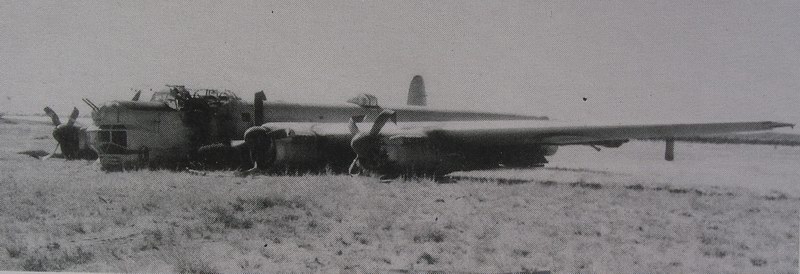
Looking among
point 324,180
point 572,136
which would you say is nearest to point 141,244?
point 324,180

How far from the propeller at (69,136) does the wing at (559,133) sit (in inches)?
358

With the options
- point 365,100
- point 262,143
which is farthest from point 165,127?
point 365,100

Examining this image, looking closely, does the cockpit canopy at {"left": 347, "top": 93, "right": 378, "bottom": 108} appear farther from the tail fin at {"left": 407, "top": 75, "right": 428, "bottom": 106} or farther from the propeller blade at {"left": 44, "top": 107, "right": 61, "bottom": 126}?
the propeller blade at {"left": 44, "top": 107, "right": 61, "bottom": 126}

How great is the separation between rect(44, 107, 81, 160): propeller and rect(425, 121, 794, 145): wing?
9.08 meters

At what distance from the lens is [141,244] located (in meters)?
5.64

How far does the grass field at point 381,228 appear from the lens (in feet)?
17.4

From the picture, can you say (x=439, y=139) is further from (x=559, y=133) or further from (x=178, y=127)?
(x=178, y=127)

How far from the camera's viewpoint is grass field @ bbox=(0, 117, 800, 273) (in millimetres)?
5301

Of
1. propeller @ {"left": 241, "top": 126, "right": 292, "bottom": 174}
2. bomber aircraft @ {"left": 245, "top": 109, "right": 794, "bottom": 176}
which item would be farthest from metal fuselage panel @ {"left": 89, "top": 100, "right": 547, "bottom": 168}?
bomber aircraft @ {"left": 245, "top": 109, "right": 794, "bottom": 176}

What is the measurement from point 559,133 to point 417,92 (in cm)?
1236

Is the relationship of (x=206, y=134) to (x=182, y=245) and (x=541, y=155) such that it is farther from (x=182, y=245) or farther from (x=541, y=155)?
(x=541, y=155)

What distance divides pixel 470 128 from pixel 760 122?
452 centimetres

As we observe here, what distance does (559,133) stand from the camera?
10.2 metres

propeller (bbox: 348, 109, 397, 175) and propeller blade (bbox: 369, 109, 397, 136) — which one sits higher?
propeller blade (bbox: 369, 109, 397, 136)
